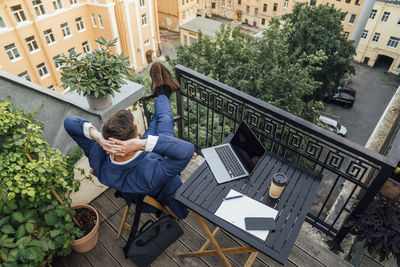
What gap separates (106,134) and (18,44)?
15.7 m

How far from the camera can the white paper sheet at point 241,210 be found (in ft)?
6.75

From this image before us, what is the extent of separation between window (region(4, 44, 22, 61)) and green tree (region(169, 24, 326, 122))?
8991 mm

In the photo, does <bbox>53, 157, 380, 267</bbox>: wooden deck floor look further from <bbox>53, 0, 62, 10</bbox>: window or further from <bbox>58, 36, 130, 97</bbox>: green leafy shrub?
<bbox>53, 0, 62, 10</bbox>: window

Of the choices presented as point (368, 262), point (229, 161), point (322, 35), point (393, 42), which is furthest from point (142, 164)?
point (393, 42)

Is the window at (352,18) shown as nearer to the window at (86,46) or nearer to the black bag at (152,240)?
the window at (86,46)

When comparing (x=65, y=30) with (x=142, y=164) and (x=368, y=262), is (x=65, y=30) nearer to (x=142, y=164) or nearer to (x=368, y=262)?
(x=142, y=164)

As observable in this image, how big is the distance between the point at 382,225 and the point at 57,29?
17.9m

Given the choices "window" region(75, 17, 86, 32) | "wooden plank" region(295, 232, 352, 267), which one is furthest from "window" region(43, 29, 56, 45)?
"wooden plank" region(295, 232, 352, 267)

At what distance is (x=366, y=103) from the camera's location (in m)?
19.7

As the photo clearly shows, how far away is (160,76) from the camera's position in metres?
2.60

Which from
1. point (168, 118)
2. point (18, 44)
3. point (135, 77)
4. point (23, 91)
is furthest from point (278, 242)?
point (18, 44)

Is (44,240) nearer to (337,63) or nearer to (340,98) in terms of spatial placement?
(337,63)

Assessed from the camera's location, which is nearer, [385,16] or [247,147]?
[247,147]

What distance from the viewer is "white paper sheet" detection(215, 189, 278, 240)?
2.06 m
